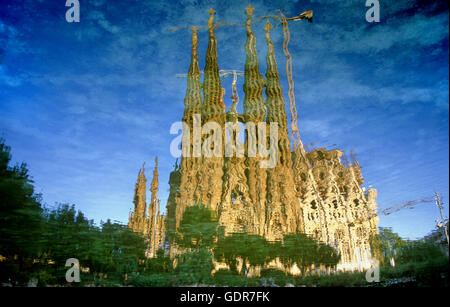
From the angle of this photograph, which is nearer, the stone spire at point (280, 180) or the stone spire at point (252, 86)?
the stone spire at point (280, 180)

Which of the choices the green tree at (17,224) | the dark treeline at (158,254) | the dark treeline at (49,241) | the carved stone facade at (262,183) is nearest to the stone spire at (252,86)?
the carved stone facade at (262,183)

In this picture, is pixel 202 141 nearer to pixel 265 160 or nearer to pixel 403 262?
pixel 265 160

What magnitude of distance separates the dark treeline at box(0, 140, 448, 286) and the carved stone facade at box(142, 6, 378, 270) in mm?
1789

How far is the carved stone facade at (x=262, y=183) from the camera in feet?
52.5

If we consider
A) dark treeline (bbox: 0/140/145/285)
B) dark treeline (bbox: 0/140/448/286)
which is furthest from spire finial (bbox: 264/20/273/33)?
dark treeline (bbox: 0/140/145/285)

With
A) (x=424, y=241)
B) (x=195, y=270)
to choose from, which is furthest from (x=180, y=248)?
(x=424, y=241)

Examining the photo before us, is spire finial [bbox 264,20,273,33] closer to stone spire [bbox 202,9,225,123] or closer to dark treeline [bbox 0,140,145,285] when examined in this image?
stone spire [bbox 202,9,225,123]

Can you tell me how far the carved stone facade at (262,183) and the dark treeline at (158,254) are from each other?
1789 millimetres

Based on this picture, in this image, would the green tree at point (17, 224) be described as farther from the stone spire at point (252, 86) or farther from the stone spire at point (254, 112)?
the stone spire at point (252, 86)

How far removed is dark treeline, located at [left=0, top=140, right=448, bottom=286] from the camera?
8586 mm
